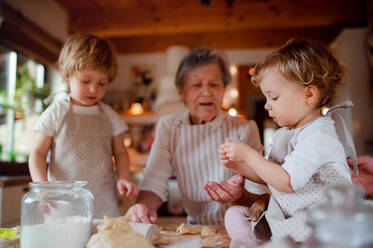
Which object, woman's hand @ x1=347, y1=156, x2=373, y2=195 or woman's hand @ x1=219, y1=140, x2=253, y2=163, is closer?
woman's hand @ x1=219, y1=140, x2=253, y2=163

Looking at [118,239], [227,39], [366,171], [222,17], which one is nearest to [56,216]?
[118,239]

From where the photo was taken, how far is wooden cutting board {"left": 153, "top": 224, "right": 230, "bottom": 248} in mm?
657

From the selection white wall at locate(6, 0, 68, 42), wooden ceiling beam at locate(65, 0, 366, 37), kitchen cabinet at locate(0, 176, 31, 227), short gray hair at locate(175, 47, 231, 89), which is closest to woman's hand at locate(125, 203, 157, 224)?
short gray hair at locate(175, 47, 231, 89)

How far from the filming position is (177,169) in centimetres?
128

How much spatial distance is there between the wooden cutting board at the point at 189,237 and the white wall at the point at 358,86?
3.24 meters

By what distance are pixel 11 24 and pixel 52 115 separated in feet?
6.57

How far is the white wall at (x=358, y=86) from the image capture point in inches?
136

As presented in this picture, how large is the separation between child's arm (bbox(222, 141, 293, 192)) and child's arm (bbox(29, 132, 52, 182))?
0.60m

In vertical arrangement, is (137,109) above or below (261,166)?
above

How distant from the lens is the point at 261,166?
587mm

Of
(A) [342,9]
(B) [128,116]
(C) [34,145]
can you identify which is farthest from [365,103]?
(C) [34,145]

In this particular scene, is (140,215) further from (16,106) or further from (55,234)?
(16,106)

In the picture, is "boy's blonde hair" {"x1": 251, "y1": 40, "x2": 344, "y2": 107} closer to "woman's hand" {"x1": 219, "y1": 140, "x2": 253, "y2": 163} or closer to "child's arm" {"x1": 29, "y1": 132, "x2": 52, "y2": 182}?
"woman's hand" {"x1": 219, "y1": 140, "x2": 253, "y2": 163}

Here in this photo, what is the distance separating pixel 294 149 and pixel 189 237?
0.31 metres
